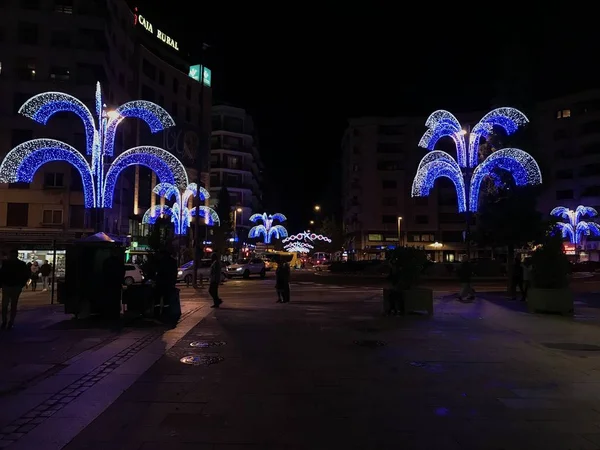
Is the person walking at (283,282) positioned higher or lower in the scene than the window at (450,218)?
lower

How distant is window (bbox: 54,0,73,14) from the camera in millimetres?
45031

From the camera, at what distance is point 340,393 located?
6.72 metres

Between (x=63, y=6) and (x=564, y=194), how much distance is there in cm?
6385

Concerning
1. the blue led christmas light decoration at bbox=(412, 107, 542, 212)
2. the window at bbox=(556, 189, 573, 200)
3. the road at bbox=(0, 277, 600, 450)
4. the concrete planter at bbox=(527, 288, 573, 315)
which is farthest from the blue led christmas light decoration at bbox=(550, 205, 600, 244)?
the road at bbox=(0, 277, 600, 450)

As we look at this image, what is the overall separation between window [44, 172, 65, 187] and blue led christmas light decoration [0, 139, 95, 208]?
1623 centimetres

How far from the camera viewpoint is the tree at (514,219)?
24.2 meters

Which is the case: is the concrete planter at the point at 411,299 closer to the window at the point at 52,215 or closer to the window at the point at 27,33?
the window at the point at 52,215

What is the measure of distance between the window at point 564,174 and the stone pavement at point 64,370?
70248 millimetres

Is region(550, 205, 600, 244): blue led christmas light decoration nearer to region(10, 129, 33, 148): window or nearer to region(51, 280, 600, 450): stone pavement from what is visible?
region(10, 129, 33, 148): window

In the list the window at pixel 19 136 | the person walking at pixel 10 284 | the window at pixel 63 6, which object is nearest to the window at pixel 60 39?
the window at pixel 63 6

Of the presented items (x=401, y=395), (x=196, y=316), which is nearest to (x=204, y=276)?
(x=196, y=316)

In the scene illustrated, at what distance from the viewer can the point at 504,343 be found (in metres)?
10.6

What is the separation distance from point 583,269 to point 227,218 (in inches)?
1730

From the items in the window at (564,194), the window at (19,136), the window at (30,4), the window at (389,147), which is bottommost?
the window at (564,194)
